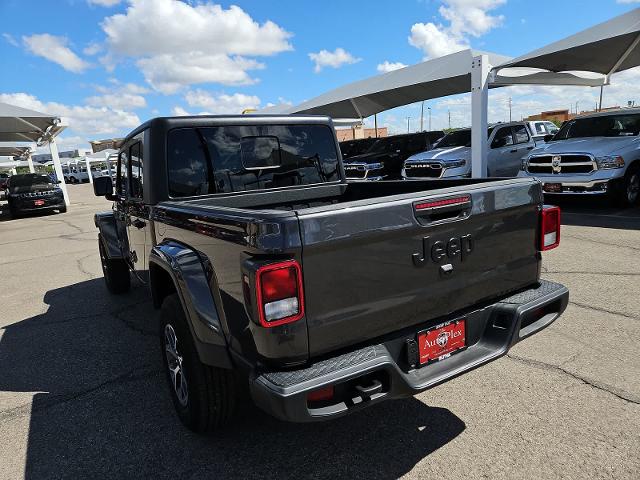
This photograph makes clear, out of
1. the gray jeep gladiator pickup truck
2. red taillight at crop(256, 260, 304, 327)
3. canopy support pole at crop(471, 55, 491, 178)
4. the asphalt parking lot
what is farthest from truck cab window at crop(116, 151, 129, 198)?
canopy support pole at crop(471, 55, 491, 178)

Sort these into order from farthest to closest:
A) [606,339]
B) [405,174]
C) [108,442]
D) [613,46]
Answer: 1. [405,174]
2. [613,46]
3. [606,339]
4. [108,442]

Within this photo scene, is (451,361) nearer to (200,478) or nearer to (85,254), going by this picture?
(200,478)

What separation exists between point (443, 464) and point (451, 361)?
528mm

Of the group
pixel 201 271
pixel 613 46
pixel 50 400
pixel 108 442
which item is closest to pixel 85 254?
pixel 50 400

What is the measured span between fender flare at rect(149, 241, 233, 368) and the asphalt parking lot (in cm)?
65

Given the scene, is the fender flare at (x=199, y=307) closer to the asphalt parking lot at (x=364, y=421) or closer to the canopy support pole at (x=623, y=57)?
the asphalt parking lot at (x=364, y=421)

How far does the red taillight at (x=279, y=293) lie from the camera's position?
182 centimetres

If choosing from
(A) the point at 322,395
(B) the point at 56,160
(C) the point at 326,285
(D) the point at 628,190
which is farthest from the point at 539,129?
(B) the point at 56,160

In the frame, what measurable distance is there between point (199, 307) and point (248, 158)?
4.92 ft

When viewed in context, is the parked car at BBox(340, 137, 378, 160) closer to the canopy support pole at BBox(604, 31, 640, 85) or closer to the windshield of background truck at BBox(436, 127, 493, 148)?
the windshield of background truck at BBox(436, 127, 493, 148)

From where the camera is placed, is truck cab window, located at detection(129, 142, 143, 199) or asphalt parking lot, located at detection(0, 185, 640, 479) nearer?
asphalt parking lot, located at detection(0, 185, 640, 479)

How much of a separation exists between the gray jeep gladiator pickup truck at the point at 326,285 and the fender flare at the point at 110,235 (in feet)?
6.96

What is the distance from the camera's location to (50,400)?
3283 millimetres

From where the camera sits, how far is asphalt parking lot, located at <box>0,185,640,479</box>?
2359 mm
